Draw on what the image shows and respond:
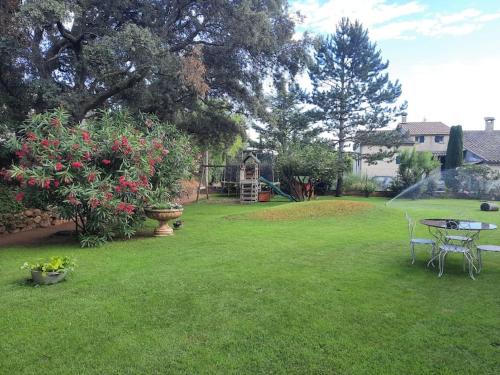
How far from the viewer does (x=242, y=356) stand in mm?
2682

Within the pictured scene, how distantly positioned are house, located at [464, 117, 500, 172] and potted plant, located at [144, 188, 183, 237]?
25.5 metres

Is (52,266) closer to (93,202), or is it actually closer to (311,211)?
(93,202)

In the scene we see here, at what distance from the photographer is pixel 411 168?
1988 cm

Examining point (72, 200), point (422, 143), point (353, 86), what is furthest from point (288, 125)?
point (72, 200)

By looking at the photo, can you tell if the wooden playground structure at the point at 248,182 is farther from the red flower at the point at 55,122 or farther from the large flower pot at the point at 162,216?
the red flower at the point at 55,122

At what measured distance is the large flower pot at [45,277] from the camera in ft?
14.2

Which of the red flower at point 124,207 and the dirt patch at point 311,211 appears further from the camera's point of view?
the dirt patch at point 311,211

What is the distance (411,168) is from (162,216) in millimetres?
16596

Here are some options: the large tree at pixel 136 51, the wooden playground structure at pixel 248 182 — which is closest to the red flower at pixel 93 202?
the large tree at pixel 136 51

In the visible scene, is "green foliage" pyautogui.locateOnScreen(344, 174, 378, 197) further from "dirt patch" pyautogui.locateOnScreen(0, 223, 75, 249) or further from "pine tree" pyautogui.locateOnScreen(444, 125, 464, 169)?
"dirt patch" pyautogui.locateOnScreen(0, 223, 75, 249)

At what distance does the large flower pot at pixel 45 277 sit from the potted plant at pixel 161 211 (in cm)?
314

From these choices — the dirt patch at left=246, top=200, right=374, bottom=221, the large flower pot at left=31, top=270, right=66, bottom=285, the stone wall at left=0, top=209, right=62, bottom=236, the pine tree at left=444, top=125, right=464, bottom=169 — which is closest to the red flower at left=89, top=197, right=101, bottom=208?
the large flower pot at left=31, top=270, right=66, bottom=285

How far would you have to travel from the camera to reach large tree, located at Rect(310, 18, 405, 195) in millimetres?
21406

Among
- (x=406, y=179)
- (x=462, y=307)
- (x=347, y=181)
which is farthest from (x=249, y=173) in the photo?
(x=462, y=307)
